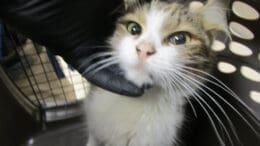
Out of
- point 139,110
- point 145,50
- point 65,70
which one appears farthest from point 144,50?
point 65,70

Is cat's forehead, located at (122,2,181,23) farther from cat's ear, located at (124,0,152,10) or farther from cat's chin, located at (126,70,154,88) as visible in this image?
cat's chin, located at (126,70,154,88)

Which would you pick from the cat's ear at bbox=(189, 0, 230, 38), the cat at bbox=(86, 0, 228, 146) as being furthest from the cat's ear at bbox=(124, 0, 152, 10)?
the cat's ear at bbox=(189, 0, 230, 38)

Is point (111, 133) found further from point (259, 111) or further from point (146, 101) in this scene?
point (259, 111)

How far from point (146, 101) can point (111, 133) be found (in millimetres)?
141

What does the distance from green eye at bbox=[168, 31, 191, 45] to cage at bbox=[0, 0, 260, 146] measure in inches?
5.4

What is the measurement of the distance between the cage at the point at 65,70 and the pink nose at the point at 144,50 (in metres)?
0.24

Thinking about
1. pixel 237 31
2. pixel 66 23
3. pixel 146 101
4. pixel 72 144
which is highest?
pixel 66 23

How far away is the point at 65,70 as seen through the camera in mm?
1417

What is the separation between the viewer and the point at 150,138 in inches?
39.0

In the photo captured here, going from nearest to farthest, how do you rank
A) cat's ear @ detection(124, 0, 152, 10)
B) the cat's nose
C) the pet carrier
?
the cat's nose → cat's ear @ detection(124, 0, 152, 10) → the pet carrier

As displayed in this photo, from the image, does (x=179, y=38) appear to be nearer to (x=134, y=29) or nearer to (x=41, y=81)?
(x=134, y=29)

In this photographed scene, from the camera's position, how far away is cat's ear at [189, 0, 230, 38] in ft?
3.03

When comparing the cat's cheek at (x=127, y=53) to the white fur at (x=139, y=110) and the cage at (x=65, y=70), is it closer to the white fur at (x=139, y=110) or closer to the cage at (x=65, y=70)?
the white fur at (x=139, y=110)

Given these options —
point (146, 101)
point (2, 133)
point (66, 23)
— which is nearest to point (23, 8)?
point (66, 23)
